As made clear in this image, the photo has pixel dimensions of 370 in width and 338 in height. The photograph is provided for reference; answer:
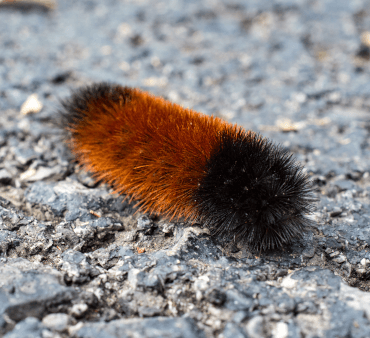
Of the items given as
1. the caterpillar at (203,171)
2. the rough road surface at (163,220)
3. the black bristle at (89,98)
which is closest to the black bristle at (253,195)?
the caterpillar at (203,171)

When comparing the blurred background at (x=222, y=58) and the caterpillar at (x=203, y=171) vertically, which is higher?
the blurred background at (x=222, y=58)

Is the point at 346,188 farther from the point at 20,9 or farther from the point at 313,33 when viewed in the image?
the point at 20,9

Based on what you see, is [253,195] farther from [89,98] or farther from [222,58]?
[222,58]

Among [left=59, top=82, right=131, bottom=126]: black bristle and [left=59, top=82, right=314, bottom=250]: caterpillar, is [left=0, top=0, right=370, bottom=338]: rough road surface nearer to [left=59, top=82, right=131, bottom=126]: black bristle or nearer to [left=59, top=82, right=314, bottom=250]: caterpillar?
[left=59, top=82, right=314, bottom=250]: caterpillar

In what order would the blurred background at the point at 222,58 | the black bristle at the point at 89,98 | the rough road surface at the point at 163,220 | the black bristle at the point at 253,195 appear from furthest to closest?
1. the blurred background at the point at 222,58
2. the black bristle at the point at 89,98
3. the black bristle at the point at 253,195
4. the rough road surface at the point at 163,220

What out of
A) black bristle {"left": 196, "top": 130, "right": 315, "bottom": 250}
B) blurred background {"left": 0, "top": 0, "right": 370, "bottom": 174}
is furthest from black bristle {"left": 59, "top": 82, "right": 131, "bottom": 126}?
black bristle {"left": 196, "top": 130, "right": 315, "bottom": 250}

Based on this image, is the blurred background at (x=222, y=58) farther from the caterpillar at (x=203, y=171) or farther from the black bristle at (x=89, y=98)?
the caterpillar at (x=203, y=171)


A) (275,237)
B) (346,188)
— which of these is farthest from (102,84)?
(346,188)
